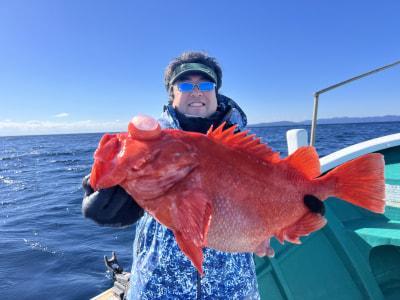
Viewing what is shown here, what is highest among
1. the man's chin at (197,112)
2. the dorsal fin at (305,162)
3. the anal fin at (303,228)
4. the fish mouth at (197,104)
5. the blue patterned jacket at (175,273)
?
the fish mouth at (197,104)

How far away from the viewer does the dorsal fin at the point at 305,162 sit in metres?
2.04

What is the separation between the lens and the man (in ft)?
7.15

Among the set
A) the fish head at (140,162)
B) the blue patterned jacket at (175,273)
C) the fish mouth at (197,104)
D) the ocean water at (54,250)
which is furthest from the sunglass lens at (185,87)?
the ocean water at (54,250)

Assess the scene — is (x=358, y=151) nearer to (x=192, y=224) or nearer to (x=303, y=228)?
(x=303, y=228)

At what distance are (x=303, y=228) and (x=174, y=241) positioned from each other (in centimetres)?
89

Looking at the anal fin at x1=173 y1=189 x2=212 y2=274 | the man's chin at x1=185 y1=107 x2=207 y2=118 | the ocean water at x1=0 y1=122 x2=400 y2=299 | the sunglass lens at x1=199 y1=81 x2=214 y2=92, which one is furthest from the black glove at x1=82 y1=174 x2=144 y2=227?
the ocean water at x1=0 y1=122 x2=400 y2=299

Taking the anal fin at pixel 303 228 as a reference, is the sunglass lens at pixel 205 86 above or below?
above

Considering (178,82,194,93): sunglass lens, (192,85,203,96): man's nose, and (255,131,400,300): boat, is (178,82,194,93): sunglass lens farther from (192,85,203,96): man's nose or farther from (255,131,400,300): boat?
(255,131,400,300): boat

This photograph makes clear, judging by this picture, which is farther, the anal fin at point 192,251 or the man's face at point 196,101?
the man's face at point 196,101

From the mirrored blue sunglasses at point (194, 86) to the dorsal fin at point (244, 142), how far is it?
2.23 ft

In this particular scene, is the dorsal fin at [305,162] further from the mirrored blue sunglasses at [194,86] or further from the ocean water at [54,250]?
the ocean water at [54,250]

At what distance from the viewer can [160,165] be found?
1.75m

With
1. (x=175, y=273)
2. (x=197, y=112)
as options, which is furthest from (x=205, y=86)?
(x=175, y=273)

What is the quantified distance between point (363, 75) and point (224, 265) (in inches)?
144
